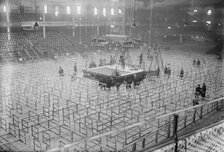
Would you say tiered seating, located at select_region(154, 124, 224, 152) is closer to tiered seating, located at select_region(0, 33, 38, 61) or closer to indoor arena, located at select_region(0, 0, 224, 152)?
indoor arena, located at select_region(0, 0, 224, 152)

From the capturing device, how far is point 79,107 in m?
12.3

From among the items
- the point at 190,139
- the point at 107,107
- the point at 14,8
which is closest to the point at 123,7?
Answer: the point at 14,8

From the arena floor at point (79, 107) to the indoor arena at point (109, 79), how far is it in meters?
0.05

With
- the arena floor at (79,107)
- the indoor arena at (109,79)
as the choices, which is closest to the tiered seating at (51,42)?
the indoor arena at (109,79)

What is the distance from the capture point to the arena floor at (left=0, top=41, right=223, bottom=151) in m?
8.74

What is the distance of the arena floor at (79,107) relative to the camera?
344 inches

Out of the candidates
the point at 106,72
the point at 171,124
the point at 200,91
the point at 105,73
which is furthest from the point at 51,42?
the point at 171,124

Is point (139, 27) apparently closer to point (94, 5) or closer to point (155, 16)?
point (155, 16)

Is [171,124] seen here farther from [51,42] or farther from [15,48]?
[51,42]

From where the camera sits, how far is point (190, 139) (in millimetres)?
4523

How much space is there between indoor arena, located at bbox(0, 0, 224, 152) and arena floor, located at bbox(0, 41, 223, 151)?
0.05 meters

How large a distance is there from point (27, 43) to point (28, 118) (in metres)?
20.8

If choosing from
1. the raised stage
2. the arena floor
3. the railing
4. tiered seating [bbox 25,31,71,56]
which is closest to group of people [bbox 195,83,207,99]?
the arena floor

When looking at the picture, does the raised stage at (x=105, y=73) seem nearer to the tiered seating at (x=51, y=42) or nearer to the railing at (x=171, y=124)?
the railing at (x=171, y=124)
